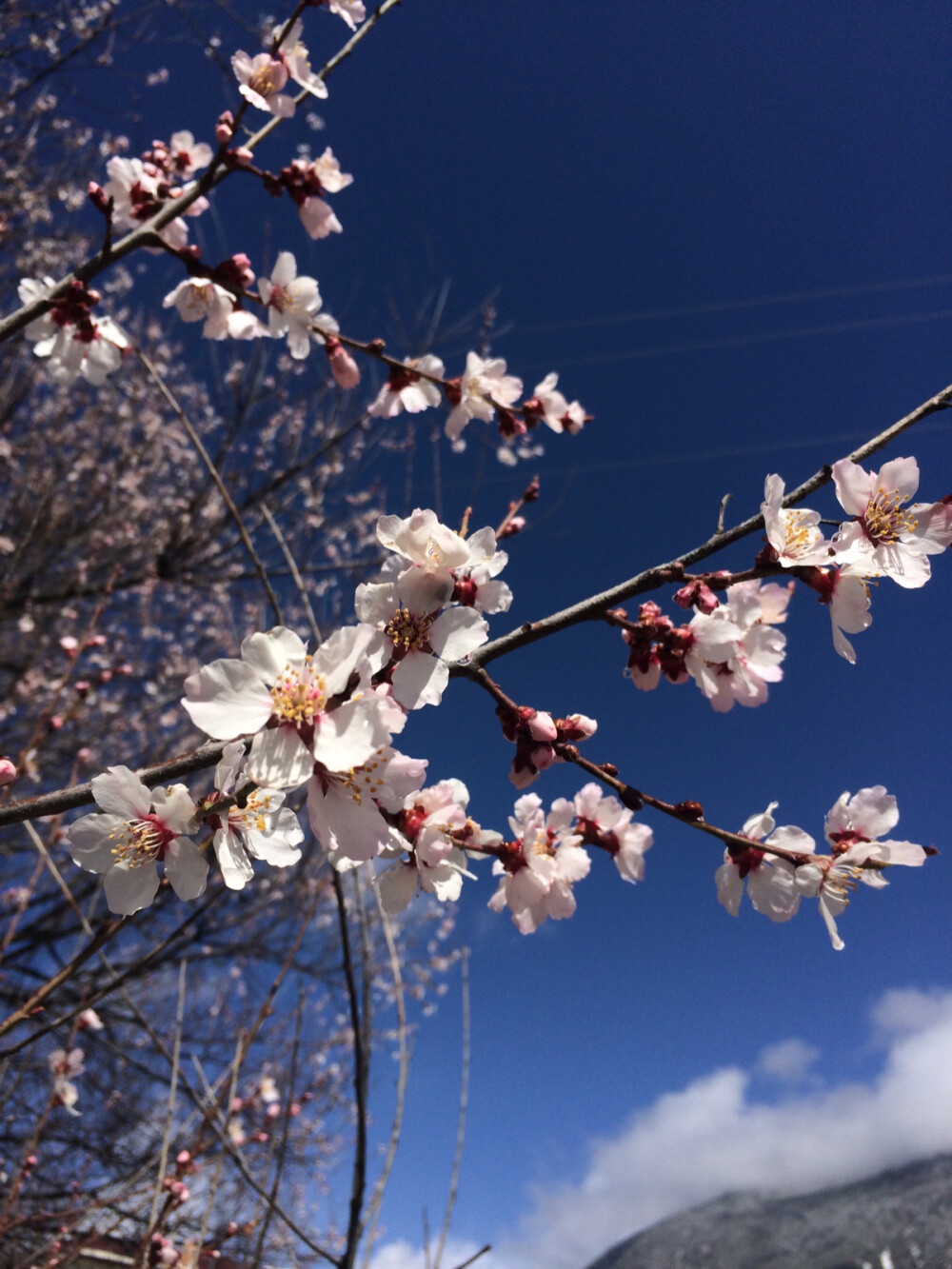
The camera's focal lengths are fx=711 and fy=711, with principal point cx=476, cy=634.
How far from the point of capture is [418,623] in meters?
0.97

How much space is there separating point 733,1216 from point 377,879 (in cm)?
7091

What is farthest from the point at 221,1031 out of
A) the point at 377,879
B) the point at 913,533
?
the point at 913,533

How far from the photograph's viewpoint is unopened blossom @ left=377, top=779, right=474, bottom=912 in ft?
3.92

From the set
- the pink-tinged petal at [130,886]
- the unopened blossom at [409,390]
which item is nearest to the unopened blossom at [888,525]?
the pink-tinged petal at [130,886]

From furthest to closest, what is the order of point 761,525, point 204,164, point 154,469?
point 154,469, point 204,164, point 761,525

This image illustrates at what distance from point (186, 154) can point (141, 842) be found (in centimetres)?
210

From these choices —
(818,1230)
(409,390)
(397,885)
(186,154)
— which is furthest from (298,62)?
(818,1230)

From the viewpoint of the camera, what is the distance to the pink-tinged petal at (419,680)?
2.88ft

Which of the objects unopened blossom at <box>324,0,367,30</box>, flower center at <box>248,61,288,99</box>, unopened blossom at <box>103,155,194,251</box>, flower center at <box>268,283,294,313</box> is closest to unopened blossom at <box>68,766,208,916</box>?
flower center at <box>268,283,294,313</box>

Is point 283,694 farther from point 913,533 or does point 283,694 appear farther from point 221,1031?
point 221,1031

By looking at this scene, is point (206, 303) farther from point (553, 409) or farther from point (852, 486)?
point (852, 486)

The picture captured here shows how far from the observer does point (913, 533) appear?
1.11 metres

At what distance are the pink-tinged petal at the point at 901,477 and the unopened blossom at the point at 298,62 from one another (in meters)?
1.68

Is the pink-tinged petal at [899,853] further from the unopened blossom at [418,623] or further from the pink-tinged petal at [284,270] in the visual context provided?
the pink-tinged petal at [284,270]
